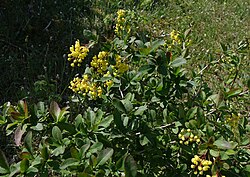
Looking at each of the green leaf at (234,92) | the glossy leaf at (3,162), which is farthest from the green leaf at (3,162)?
the green leaf at (234,92)

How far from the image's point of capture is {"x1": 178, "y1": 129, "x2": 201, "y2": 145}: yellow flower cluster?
1.40 meters

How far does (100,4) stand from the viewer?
4.23m

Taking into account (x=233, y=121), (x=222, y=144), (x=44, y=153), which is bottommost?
(x=233, y=121)

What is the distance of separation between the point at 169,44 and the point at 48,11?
2.20 metres

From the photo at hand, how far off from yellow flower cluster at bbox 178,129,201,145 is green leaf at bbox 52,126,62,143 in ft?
1.41

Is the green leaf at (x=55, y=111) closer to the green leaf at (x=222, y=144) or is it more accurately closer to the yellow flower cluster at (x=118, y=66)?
the yellow flower cluster at (x=118, y=66)

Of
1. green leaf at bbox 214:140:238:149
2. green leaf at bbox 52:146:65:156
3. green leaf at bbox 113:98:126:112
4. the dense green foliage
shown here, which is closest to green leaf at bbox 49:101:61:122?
the dense green foliage

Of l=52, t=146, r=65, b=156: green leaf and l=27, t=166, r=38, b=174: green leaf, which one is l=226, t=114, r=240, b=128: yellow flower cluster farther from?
l=27, t=166, r=38, b=174: green leaf

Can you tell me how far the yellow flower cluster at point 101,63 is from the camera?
1700 mm

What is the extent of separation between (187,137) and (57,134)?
47 cm

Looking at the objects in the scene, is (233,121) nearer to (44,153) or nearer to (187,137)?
(187,137)

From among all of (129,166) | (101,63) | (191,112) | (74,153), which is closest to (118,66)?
(101,63)

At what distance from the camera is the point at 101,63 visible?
1714mm

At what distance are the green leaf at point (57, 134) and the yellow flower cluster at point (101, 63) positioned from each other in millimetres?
419
